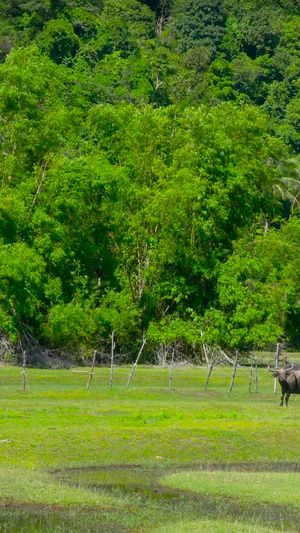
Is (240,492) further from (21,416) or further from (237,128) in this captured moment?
(237,128)

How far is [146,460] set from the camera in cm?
2417

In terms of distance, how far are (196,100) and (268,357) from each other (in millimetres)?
56994

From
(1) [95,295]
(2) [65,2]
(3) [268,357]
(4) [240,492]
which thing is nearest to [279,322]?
(3) [268,357]

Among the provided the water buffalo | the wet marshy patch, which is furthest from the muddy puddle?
the water buffalo

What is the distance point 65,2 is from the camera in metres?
120

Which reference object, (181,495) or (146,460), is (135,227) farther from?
(181,495)

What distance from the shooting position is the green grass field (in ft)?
59.4

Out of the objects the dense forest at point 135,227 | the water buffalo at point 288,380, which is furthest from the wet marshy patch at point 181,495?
the dense forest at point 135,227

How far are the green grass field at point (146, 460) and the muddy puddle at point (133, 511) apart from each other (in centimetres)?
2

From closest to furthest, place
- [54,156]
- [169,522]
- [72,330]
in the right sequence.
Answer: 1. [169,522]
2. [72,330]
3. [54,156]

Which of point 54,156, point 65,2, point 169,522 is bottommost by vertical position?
point 169,522

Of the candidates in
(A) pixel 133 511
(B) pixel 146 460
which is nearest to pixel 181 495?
(A) pixel 133 511

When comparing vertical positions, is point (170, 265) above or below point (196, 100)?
below

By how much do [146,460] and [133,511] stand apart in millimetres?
5568
